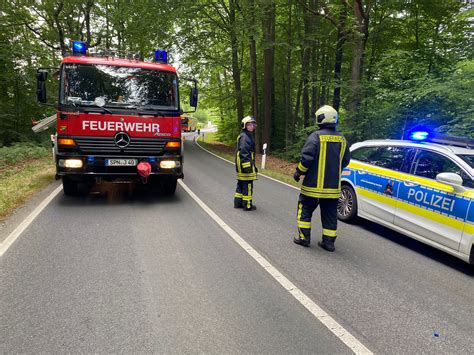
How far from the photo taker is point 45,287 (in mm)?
3629

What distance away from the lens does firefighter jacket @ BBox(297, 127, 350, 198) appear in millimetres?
4953

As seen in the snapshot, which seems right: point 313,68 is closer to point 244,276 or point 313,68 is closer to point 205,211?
point 205,211

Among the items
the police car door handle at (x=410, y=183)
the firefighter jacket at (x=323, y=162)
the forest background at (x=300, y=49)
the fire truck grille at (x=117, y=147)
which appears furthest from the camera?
the forest background at (x=300, y=49)

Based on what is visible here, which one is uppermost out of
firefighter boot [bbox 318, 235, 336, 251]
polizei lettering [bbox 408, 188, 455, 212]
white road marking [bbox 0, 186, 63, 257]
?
polizei lettering [bbox 408, 188, 455, 212]

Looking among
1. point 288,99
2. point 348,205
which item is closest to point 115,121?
point 348,205

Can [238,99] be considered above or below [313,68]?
below

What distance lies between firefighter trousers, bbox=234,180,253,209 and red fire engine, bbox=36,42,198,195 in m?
1.33

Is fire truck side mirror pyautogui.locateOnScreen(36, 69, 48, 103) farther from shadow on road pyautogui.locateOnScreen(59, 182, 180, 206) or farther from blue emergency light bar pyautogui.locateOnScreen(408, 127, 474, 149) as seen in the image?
blue emergency light bar pyautogui.locateOnScreen(408, 127, 474, 149)

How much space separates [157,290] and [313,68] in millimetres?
17187

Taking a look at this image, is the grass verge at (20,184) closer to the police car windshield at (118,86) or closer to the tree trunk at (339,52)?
the police car windshield at (118,86)

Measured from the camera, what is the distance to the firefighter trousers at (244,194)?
23.7 feet

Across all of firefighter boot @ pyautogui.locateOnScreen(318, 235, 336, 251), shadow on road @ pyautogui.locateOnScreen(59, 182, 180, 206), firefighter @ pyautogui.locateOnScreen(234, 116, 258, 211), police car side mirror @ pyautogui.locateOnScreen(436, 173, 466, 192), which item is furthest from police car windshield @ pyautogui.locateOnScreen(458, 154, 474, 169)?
shadow on road @ pyautogui.locateOnScreen(59, 182, 180, 206)

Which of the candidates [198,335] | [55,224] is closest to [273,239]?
[198,335]

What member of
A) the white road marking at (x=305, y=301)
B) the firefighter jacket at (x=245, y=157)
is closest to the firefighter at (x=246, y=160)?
the firefighter jacket at (x=245, y=157)
